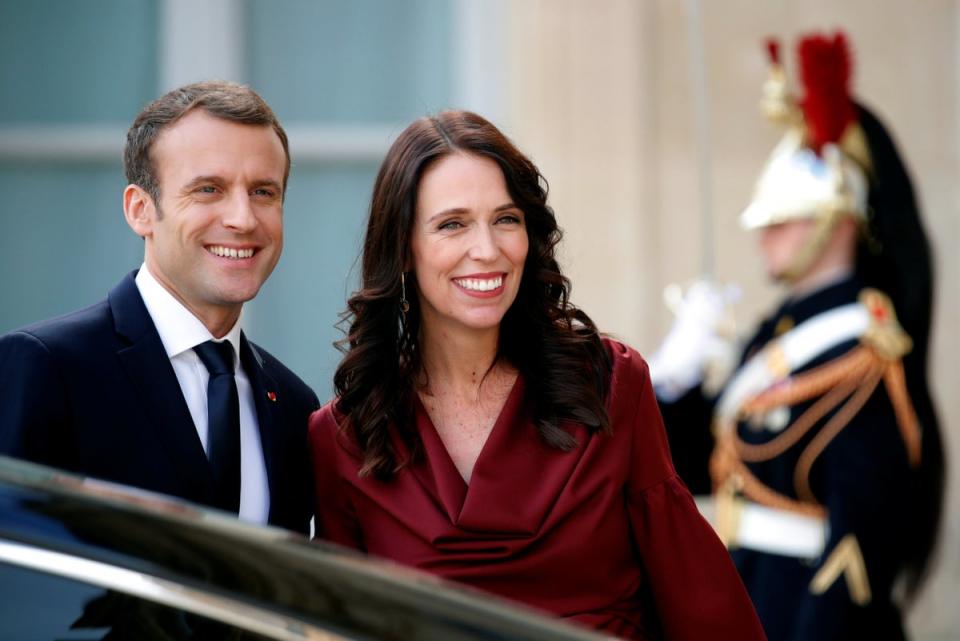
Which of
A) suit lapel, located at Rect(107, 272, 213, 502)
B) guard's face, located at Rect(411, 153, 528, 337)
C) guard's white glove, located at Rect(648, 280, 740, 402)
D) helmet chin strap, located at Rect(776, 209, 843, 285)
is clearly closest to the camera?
suit lapel, located at Rect(107, 272, 213, 502)

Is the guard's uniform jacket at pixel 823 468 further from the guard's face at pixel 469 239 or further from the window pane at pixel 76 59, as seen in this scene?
the window pane at pixel 76 59

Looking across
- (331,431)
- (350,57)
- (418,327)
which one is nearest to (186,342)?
(331,431)

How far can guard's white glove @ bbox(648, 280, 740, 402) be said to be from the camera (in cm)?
507

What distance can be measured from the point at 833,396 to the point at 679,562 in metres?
1.91

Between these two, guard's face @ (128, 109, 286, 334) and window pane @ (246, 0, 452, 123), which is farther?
window pane @ (246, 0, 452, 123)

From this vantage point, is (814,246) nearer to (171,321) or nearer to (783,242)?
(783,242)

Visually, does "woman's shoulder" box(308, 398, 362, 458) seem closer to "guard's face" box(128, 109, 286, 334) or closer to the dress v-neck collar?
the dress v-neck collar

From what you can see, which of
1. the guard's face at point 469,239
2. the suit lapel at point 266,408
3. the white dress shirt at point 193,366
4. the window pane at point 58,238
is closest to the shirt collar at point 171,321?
the white dress shirt at point 193,366

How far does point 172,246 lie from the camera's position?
2590mm

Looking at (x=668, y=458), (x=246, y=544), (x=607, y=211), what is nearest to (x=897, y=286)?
(x=607, y=211)

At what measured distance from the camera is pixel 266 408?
8.87 ft

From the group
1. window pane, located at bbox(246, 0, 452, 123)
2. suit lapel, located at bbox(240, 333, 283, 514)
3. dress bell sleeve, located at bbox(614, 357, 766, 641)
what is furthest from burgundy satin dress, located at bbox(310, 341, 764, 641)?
window pane, located at bbox(246, 0, 452, 123)

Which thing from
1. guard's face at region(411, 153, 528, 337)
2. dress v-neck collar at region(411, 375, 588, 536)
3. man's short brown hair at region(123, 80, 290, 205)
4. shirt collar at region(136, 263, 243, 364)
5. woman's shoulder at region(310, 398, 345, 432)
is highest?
man's short brown hair at region(123, 80, 290, 205)

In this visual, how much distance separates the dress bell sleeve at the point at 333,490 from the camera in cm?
273
